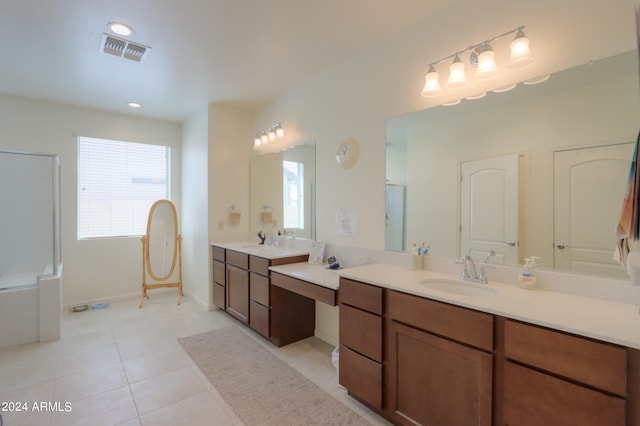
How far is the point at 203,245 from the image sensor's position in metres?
4.16

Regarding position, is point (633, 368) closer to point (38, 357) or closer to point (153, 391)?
point (153, 391)

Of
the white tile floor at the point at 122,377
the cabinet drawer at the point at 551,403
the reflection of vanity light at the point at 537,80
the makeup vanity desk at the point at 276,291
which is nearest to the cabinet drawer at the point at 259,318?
the makeup vanity desk at the point at 276,291

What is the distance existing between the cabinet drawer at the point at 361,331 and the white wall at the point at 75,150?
384 cm

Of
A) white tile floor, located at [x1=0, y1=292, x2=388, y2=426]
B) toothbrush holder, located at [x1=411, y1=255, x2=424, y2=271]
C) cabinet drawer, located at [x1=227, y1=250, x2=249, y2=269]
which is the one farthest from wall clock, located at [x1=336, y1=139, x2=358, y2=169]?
white tile floor, located at [x1=0, y1=292, x2=388, y2=426]

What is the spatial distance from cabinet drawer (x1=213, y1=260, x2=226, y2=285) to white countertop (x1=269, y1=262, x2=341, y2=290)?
1.15m

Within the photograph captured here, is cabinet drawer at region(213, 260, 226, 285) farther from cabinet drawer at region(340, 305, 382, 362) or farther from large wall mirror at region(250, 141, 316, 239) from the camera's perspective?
cabinet drawer at region(340, 305, 382, 362)

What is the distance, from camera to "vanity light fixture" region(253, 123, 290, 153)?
3.60m

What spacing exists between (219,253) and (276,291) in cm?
127

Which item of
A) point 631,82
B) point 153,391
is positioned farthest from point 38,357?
point 631,82

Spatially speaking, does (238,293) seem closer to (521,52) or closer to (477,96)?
(477,96)

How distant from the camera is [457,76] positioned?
193 centimetres

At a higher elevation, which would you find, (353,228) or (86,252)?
(353,228)

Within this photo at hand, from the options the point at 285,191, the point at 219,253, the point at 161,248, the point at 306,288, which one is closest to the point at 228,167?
the point at 285,191

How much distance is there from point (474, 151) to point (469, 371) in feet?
4.31
